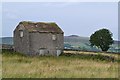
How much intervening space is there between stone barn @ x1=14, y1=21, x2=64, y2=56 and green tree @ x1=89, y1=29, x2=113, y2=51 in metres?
14.0

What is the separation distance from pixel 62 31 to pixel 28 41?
276 inches

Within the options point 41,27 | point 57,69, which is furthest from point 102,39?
point 57,69

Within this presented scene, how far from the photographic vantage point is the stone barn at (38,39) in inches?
1960

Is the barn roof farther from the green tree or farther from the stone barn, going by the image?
the green tree

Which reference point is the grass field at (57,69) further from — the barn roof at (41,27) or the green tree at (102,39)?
the green tree at (102,39)

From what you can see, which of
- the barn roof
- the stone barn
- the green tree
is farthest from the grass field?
the green tree

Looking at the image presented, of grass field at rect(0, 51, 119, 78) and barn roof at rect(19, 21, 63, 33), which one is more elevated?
barn roof at rect(19, 21, 63, 33)

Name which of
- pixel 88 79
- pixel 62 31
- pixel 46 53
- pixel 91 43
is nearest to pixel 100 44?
pixel 91 43

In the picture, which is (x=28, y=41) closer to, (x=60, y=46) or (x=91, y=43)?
(x=60, y=46)

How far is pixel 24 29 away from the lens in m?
51.5

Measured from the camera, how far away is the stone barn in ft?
163

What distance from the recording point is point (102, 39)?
6488 centimetres

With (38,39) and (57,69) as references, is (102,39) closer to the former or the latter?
(38,39)

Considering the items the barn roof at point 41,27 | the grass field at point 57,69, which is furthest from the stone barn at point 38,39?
the grass field at point 57,69
